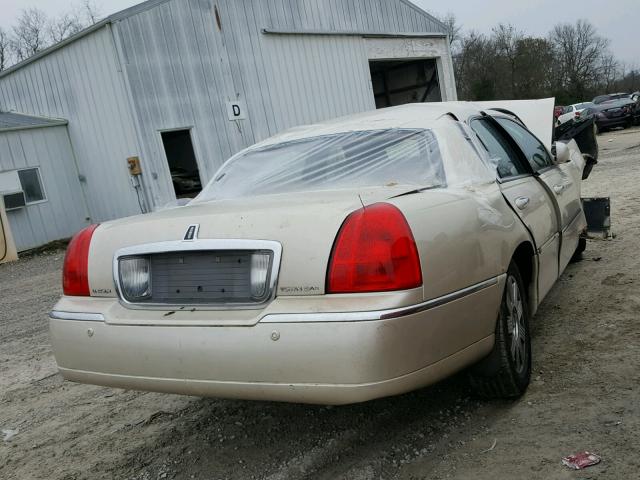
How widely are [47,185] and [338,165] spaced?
12667mm

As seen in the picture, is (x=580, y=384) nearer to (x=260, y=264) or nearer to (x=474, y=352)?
(x=474, y=352)

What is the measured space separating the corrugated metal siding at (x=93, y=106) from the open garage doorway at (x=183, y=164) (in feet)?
3.84

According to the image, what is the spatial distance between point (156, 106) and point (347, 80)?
20.2ft

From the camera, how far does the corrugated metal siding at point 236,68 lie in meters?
12.6

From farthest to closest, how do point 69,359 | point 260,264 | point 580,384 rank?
point 580,384 < point 69,359 < point 260,264

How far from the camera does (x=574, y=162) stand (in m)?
4.81

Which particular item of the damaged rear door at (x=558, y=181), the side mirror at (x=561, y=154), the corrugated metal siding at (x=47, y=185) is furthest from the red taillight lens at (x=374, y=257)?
the corrugated metal siding at (x=47, y=185)

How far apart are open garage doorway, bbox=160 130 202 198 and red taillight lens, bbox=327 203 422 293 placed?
12.1 meters

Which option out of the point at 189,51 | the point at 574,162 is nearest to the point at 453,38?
the point at 189,51

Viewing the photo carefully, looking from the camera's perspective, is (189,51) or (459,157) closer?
(459,157)

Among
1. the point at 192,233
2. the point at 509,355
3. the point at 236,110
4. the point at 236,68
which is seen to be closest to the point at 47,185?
the point at 236,110

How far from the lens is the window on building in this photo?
13.6m

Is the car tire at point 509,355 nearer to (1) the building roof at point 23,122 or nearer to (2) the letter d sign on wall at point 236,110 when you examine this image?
(2) the letter d sign on wall at point 236,110

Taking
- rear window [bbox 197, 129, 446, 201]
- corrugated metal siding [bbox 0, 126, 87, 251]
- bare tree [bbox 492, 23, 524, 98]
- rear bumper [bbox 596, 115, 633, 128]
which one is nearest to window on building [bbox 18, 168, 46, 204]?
corrugated metal siding [bbox 0, 126, 87, 251]
